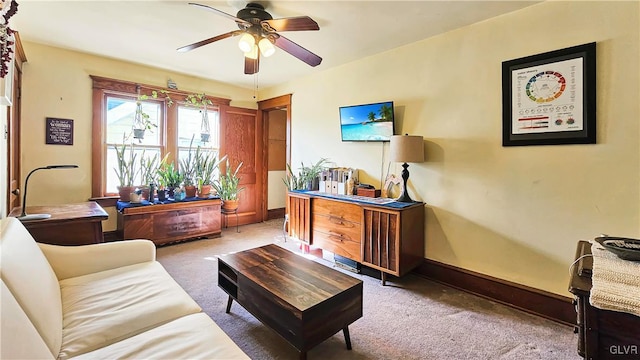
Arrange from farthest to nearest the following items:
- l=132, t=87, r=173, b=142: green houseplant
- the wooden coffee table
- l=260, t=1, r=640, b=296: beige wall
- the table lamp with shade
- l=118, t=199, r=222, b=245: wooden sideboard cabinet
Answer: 1. l=132, t=87, r=173, b=142: green houseplant
2. l=118, t=199, r=222, b=245: wooden sideboard cabinet
3. the table lamp with shade
4. l=260, t=1, r=640, b=296: beige wall
5. the wooden coffee table

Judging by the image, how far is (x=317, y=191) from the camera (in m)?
3.99

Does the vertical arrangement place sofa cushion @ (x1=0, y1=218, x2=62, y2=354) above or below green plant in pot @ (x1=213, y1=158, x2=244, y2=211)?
below

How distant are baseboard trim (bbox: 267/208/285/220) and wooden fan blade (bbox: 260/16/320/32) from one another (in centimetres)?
400

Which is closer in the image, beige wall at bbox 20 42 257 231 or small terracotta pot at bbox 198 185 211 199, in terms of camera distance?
beige wall at bbox 20 42 257 231

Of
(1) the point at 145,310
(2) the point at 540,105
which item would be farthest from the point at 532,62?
(1) the point at 145,310

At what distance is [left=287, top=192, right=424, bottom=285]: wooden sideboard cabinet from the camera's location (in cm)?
281

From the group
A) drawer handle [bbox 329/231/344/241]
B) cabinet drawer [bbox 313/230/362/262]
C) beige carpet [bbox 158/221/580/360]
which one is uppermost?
drawer handle [bbox 329/231/344/241]

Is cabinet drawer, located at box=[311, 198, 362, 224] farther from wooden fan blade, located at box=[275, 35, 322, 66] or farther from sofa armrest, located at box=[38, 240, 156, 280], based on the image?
sofa armrest, located at box=[38, 240, 156, 280]

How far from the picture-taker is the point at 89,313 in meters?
1.48

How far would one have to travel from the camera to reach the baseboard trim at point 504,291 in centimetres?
225

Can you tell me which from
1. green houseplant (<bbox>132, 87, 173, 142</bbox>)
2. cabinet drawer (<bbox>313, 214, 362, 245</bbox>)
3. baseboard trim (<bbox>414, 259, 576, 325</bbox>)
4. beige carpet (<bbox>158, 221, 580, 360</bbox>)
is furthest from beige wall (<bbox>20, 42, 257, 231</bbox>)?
baseboard trim (<bbox>414, 259, 576, 325</bbox>)

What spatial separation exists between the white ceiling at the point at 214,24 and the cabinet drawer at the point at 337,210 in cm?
186

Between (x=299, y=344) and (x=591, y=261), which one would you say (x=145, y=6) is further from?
(x=591, y=261)

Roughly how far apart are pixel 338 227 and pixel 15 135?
3.89m
